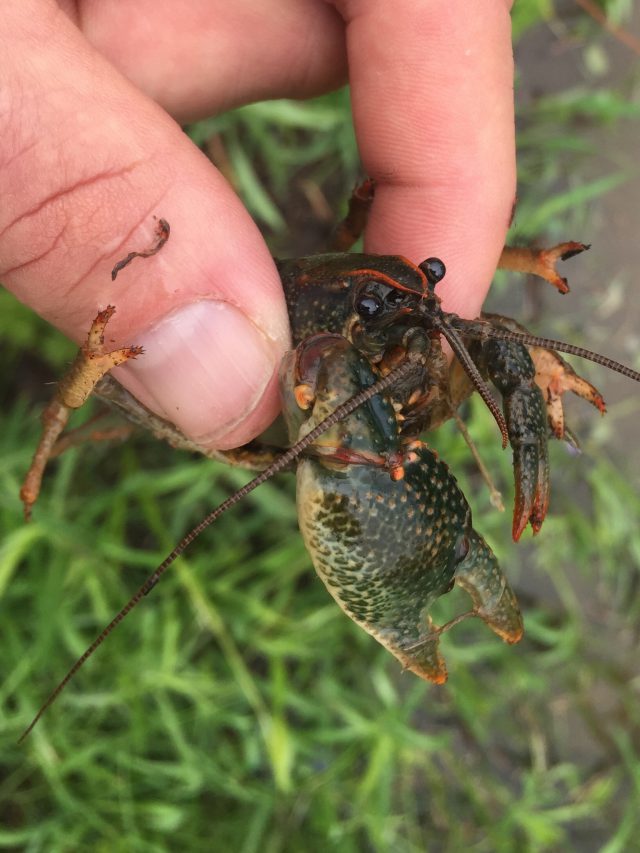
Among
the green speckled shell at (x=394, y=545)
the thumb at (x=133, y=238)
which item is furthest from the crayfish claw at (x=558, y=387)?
the thumb at (x=133, y=238)

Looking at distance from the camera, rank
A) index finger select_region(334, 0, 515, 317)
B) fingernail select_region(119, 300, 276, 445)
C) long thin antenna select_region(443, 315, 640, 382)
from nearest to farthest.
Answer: long thin antenna select_region(443, 315, 640, 382)
fingernail select_region(119, 300, 276, 445)
index finger select_region(334, 0, 515, 317)

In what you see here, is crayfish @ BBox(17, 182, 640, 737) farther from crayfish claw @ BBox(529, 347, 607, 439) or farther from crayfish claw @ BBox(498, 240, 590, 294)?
crayfish claw @ BBox(498, 240, 590, 294)

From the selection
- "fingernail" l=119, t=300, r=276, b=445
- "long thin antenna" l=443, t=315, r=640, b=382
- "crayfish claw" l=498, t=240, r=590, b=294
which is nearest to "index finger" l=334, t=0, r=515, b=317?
"crayfish claw" l=498, t=240, r=590, b=294

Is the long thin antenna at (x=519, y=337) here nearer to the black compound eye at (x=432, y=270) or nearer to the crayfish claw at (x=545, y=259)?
the black compound eye at (x=432, y=270)

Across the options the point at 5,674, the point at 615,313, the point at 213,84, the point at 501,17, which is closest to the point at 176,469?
the point at 5,674

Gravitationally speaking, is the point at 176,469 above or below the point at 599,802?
above

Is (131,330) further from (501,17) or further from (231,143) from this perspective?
(231,143)

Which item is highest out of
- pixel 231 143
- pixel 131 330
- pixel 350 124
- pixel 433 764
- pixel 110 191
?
pixel 110 191

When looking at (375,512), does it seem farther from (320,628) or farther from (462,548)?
(320,628)
